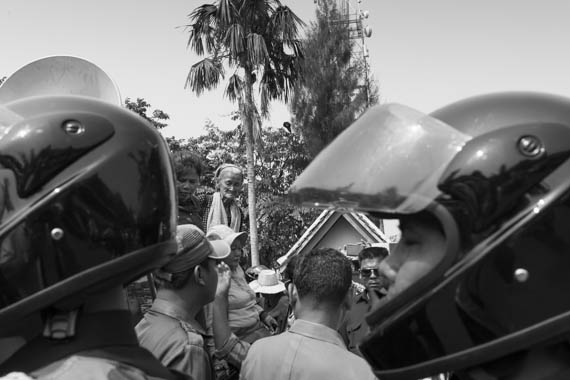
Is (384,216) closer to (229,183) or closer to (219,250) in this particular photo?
(219,250)

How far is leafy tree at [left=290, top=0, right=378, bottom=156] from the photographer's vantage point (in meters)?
31.4

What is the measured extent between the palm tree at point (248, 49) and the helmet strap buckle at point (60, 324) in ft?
61.7

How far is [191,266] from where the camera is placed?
291 cm

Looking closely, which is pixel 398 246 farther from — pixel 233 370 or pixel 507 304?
pixel 233 370

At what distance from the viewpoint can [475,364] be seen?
141 cm

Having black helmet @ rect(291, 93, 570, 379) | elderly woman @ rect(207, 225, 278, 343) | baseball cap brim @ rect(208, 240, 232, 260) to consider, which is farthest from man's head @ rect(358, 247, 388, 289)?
black helmet @ rect(291, 93, 570, 379)

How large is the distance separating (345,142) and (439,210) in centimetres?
35

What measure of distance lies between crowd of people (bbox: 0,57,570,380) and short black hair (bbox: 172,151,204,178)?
284 centimetres

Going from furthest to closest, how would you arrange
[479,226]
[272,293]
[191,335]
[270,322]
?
1. [272,293]
2. [270,322]
3. [191,335]
4. [479,226]

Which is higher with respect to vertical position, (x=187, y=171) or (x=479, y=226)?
(x=479, y=226)

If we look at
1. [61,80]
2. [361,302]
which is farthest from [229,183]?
[61,80]

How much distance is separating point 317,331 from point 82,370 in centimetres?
169

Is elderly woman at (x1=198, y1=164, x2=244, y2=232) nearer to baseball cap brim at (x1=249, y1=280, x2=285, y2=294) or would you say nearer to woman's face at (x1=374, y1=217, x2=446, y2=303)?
baseball cap brim at (x1=249, y1=280, x2=285, y2=294)

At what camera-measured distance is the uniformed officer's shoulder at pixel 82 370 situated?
1505mm
